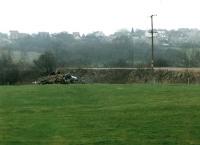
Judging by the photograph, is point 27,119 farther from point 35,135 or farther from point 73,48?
point 73,48

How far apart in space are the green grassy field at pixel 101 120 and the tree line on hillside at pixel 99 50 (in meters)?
38.8

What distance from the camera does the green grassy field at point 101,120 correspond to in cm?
1328

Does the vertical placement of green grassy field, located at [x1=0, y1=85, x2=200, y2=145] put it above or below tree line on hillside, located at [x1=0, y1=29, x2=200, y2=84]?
below

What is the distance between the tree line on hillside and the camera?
69062 millimetres

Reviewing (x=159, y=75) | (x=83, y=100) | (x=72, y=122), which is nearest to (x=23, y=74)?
(x=159, y=75)

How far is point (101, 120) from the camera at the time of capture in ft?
54.4

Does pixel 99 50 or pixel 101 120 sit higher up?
pixel 99 50

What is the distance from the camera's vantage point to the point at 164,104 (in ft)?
68.0

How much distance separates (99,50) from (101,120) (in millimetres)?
64646

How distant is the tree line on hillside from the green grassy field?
38811 mm

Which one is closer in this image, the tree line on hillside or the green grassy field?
the green grassy field

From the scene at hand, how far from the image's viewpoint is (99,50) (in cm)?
8106

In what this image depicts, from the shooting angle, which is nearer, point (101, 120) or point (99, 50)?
point (101, 120)

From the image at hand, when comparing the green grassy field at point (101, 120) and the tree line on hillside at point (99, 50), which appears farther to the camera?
the tree line on hillside at point (99, 50)
